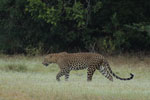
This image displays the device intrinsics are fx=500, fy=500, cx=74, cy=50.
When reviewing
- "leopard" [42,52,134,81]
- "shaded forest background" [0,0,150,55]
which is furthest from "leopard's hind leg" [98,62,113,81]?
"shaded forest background" [0,0,150,55]

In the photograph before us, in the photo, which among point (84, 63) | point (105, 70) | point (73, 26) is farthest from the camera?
point (73, 26)

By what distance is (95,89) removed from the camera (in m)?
13.6

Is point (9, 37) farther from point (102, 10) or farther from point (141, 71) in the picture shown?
point (141, 71)

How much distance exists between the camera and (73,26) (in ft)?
90.5

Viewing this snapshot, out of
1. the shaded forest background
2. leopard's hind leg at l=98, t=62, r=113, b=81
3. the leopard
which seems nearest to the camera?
the leopard

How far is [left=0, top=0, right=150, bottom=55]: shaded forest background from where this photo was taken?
25938 millimetres

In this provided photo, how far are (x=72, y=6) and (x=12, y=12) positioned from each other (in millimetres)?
3329

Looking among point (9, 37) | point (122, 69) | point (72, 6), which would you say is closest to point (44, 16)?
point (72, 6)

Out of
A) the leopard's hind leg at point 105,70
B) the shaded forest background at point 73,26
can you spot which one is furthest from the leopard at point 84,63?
the shaded forest background at point 73,26

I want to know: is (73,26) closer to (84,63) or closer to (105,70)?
(105,70)

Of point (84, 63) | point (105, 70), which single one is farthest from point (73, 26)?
point (84, 63)

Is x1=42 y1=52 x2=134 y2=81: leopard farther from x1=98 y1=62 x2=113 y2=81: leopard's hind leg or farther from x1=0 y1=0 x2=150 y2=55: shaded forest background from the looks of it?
x1=0 y1=0 x2=150 y2=55: shaded forest background

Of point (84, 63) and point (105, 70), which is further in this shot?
point (105, 70)

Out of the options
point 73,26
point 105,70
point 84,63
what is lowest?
point 73,26
